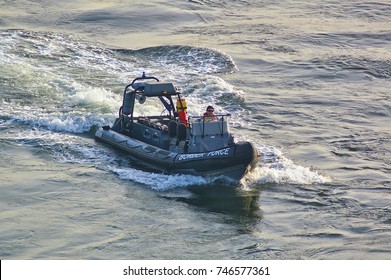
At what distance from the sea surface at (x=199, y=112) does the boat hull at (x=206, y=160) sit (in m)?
0.22

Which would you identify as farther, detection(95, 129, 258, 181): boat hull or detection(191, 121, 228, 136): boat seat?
detection(191, 121, 228, 136): boat seat

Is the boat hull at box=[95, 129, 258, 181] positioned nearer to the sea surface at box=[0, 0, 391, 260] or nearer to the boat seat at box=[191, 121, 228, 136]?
the sea surface at box=[0, 0, 391, 260]

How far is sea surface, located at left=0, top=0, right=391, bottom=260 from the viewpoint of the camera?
17.0m

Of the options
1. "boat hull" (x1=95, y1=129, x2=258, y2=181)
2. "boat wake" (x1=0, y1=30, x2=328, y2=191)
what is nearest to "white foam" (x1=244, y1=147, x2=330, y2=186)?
"boat wake" (x1=0, y1=30, x2=328, y2=191)

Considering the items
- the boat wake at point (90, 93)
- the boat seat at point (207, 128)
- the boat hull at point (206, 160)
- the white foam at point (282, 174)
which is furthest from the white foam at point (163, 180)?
the white foam at point (282, 174)

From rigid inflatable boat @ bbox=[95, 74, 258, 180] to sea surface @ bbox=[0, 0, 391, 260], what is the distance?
31cm

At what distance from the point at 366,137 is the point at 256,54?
8.22 metres

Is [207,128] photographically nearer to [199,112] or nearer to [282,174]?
[282,174]

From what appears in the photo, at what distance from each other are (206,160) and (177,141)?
125 cm

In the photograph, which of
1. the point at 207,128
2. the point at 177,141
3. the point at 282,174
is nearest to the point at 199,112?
the point at 177,141

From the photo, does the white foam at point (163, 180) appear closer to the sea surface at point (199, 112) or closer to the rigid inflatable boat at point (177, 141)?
the sea surface at point (199, 112)

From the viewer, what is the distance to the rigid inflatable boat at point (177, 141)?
19.5 m

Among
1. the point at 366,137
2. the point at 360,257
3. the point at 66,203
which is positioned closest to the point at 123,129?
the point at 66,203

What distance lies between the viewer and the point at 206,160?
64.2ft
